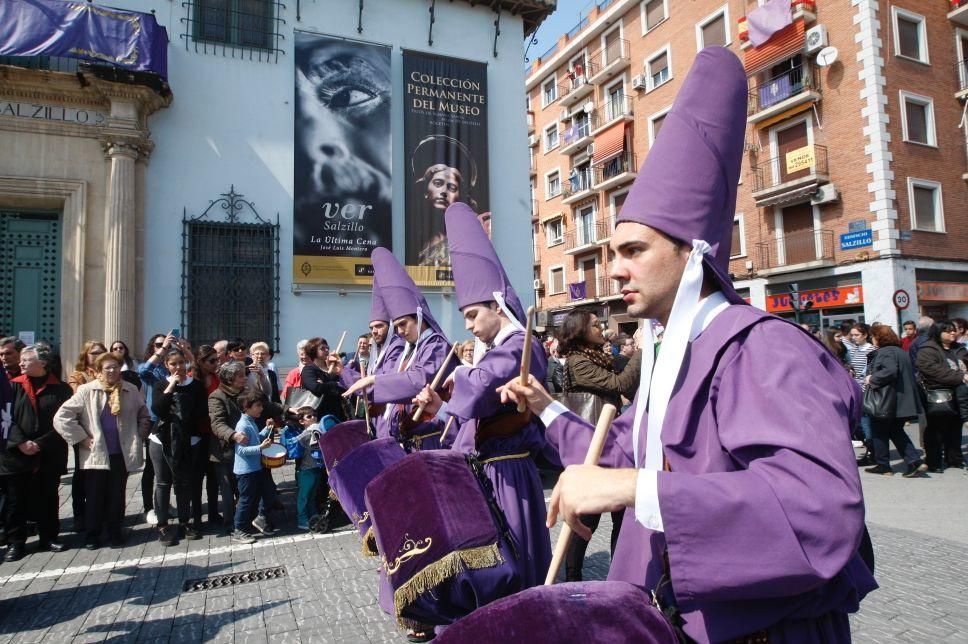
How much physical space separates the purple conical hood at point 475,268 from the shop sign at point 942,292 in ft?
65.8

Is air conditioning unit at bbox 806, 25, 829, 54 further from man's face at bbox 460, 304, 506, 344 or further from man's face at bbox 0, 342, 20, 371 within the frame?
man's face at bbox 0, 342, 20, 371

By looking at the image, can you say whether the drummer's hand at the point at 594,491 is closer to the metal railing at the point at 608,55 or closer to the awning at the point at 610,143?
the awning at the point at 610,143

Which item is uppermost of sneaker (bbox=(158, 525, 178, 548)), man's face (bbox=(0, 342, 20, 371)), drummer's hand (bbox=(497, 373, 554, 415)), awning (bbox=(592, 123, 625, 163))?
awning (bbox=(592, 123, 625, 163))

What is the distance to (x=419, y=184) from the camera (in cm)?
1354

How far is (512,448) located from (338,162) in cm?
1099

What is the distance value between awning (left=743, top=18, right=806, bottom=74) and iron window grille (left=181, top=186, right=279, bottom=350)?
18.8 meters

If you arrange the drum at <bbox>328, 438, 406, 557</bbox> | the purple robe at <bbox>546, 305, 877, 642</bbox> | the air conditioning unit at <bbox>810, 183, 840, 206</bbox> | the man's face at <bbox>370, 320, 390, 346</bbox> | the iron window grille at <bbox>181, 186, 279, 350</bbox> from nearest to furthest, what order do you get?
1. the purple robe at <bbox>546, 305, 877, 642</bbox>
2. the drum at <bbox>328, 438, 406, 557</bbox>
3. the man's face at <bbox>370, 320, 390, 346</bbox>
4. the iron window grille at <bbox>181, 186, 279, 350</bbox>
5. the air conditioning unit at <bbox>810, 183, 840, 206</bbox>

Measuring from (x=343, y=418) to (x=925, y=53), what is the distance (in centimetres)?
2359

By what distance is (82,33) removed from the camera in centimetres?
1078

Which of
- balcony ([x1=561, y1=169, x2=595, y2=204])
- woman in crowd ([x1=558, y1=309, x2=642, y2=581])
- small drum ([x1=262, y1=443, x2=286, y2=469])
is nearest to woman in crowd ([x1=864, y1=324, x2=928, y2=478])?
woman in crowd ([x1=558, y1=309, x2=642, y2=581])

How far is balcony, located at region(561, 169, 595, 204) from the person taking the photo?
3125cm

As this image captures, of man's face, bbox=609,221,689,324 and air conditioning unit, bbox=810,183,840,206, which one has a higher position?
air conditioning unit, bbox=810,183,840,206

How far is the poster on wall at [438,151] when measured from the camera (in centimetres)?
1348

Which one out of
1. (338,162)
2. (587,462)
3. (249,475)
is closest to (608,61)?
(338,162)
